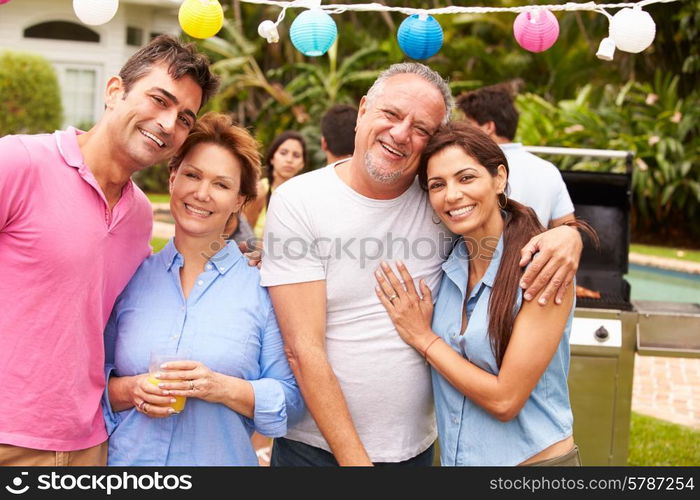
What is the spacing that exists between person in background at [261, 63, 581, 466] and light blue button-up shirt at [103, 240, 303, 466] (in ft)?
0.24

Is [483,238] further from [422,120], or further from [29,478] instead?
[29,478]

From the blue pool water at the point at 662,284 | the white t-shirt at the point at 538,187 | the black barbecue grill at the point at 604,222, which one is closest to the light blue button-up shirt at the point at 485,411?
the white t-shirt at the point at 538,187

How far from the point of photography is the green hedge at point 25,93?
16000mm

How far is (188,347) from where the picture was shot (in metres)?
2.18

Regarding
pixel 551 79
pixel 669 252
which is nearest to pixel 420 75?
pixel 669 252

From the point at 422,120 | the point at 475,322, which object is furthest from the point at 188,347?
the point at 422,120

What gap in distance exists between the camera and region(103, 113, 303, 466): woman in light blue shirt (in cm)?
218

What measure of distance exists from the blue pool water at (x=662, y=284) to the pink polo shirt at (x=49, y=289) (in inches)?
343

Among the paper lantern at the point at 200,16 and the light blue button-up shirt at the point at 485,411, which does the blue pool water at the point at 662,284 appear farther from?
the paper lantern at the point at 200,16

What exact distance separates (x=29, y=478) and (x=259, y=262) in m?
0.90

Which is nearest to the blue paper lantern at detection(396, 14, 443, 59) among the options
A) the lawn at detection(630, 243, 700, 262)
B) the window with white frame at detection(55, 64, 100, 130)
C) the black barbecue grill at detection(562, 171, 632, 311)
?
the black barbecue grill at detection(562, 171, 632, 311)

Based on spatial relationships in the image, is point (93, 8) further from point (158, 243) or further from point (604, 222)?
point (158, 243)

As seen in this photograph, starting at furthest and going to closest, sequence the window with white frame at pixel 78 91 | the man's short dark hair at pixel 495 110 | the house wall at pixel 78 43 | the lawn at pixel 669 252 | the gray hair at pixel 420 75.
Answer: the window with white frame at pixel 78 91, the house wall at pixel 78 43, the lawn at pixel 669 252, the man's short dark hair at pixel 495 110, the gray hair at pixel 420 75

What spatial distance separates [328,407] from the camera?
2.29 metres
